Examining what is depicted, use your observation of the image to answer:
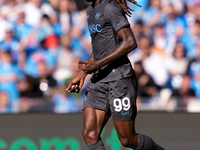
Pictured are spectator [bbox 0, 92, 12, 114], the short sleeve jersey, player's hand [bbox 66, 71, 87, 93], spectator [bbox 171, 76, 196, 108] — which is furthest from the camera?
spectator [bbox 0, 92, 12, 114]

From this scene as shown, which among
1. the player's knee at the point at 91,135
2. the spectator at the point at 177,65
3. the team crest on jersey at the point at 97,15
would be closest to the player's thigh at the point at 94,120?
the player's knee at the point at 91,135

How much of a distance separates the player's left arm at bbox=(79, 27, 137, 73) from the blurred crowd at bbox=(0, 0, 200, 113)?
7.67 feet

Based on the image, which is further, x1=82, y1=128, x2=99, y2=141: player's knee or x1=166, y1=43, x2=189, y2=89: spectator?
x1=166, y1=43, x2=189, y2=89: spectator

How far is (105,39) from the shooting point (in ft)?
11.5

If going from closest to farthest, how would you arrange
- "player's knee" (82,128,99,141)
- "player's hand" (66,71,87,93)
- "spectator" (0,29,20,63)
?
"player's knee" (82,128,99,141), "player's hand" (66,71,87,93), "spectator" (0,29,20,63)

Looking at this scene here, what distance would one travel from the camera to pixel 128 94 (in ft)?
11.4

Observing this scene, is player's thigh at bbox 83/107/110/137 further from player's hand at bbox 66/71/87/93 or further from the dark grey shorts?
player's hand at bbox 66/71/87/93

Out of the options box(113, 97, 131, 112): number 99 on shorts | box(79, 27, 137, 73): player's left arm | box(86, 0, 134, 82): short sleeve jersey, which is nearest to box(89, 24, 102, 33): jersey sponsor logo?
box(86, 0, 134, 82): short sleeve jersey

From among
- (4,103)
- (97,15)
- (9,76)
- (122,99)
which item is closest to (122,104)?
(122,99)

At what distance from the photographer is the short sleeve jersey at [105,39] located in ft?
11.2

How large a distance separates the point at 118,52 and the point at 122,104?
0.50m

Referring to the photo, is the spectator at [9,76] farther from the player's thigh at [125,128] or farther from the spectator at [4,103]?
the player's thigh at [125,128]

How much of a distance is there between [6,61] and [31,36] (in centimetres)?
57

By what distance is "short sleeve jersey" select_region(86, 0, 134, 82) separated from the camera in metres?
3.41
